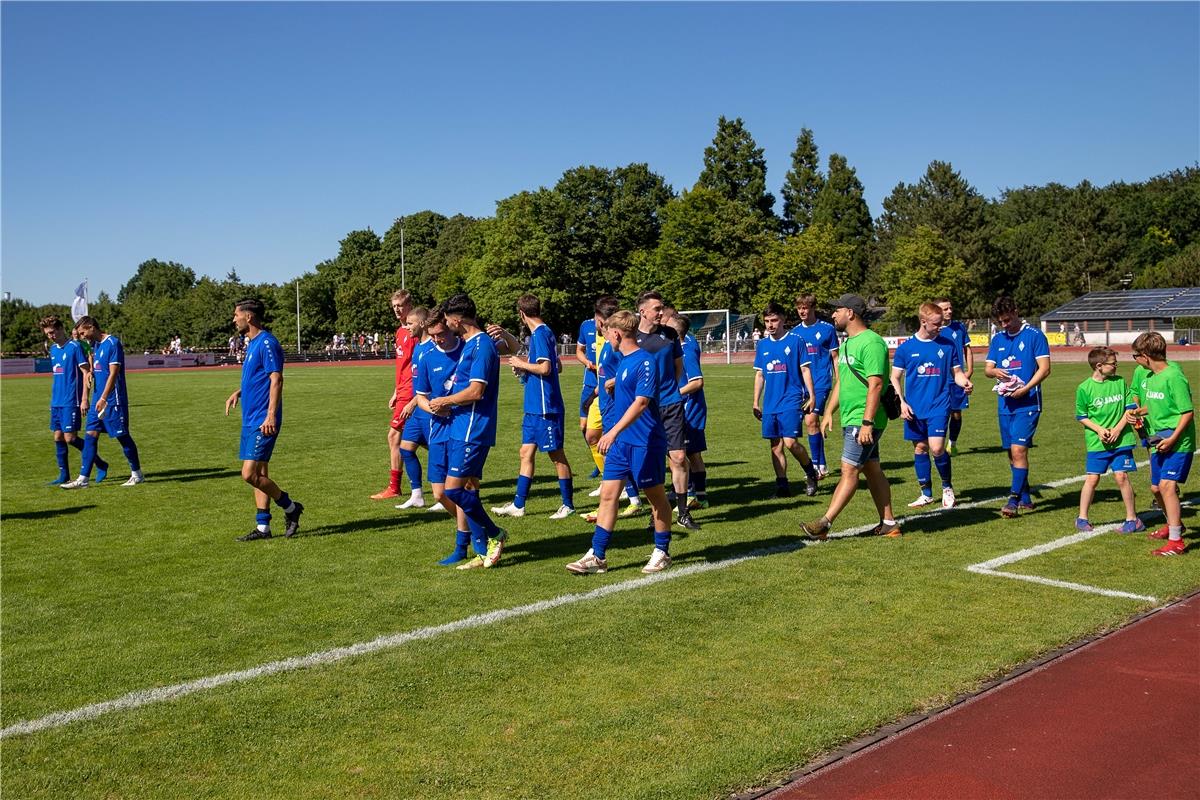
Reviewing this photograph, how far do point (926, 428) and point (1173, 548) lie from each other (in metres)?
2.77

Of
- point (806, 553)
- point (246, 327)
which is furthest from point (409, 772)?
point (246, 327)

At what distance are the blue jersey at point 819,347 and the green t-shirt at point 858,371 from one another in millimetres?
2389

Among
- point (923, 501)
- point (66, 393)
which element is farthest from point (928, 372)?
point (66, 393)

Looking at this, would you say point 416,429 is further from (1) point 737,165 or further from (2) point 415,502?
(1) point 737,165

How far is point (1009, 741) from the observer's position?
4.58m

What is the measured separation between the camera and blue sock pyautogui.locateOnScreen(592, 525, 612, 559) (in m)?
7.53

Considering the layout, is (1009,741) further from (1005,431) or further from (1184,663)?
(1005,431)

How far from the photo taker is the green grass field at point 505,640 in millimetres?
4355

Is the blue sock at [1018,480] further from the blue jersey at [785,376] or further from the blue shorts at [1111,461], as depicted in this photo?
the blue jersey at [785,376]

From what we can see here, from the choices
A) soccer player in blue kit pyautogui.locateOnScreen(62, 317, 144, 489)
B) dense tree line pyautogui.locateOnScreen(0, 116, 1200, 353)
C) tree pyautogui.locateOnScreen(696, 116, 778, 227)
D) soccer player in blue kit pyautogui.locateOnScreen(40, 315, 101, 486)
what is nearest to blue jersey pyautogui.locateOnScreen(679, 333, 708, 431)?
soccer player in blue kit pyautogui.locateOnScreen(62, 317, 144, 489)

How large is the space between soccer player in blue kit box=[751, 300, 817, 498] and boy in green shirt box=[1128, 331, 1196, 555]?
3.46m

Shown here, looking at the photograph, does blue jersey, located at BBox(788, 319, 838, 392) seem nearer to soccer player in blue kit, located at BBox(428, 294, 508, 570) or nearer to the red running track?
soccer player in blue kit, located at BBox(428, 294, 508, 570)

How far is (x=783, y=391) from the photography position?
1098 centimetres

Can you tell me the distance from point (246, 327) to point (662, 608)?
4485mm
